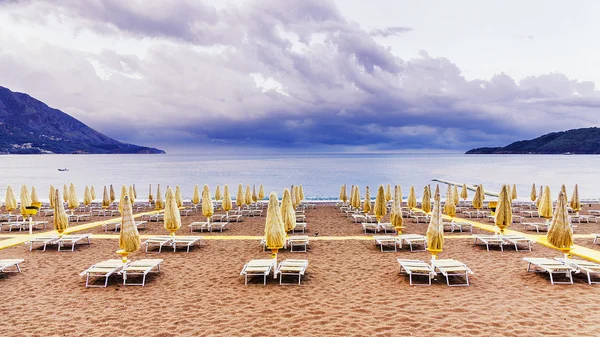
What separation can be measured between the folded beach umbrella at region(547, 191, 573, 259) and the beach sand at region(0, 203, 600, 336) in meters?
0.94

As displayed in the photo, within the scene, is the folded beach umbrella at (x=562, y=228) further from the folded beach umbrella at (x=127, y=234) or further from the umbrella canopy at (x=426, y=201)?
the folded beach umbrella at (x=127, y=234)

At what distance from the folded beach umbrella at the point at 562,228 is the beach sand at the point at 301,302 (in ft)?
3.09

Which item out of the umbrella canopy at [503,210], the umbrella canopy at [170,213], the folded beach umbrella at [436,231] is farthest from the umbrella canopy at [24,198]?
the umbrella canopy at [503,210]

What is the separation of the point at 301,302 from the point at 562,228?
6.64m

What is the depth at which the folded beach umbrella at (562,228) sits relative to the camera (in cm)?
878

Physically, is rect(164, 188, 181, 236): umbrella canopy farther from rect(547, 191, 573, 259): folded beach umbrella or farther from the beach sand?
rect(547, 191, 573, 259): folded beach umbrella

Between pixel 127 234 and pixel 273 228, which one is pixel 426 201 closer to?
pixel 273 228

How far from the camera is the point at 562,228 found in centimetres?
881

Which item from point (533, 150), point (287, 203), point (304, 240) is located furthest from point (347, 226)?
point (533, 150)

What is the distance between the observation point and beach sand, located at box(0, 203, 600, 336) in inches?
248

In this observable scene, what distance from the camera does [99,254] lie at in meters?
11.7

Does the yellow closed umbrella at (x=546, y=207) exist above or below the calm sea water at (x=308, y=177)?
above

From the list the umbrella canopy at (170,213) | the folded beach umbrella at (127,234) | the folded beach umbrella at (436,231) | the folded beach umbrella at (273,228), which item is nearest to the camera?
the folded beach umbrella at (127,234)

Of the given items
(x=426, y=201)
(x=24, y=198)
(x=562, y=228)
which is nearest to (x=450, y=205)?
(x=426, y=201)
